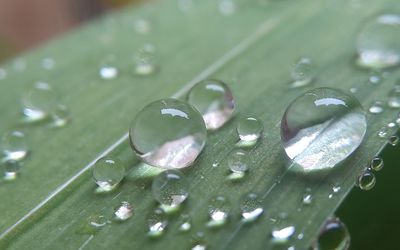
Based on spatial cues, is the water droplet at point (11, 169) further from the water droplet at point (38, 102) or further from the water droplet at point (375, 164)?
the water droplet at point (375, 164)

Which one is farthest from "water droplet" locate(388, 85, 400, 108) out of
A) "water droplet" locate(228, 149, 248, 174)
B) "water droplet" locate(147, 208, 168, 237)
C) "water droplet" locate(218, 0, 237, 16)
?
"water droplet" locate(218, 0, 237, 16)

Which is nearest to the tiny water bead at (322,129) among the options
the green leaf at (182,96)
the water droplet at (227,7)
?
the green leaf at (182,96)

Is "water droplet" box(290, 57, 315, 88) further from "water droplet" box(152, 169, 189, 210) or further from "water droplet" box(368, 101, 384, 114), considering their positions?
"water droplet" box(152, 169, 189, 210)

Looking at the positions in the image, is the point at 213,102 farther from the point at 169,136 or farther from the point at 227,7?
the point at 227,7

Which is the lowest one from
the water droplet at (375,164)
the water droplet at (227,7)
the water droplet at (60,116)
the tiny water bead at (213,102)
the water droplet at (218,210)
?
the water droplet at (375,164)

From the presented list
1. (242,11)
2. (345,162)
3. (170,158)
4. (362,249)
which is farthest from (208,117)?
(242,11)

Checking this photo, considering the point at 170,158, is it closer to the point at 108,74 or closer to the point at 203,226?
the point at 203,226
